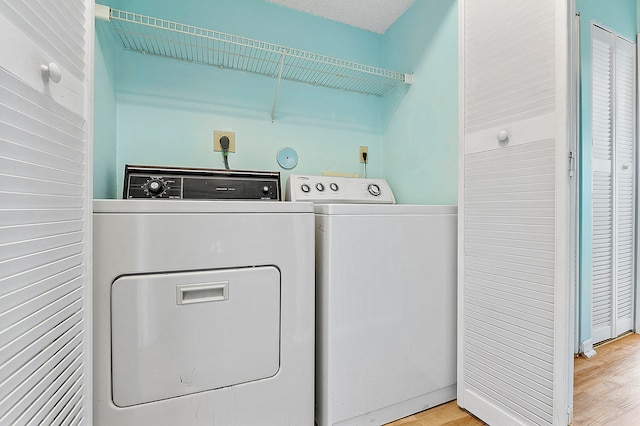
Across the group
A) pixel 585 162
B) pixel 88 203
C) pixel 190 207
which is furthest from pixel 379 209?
pixel 585 162

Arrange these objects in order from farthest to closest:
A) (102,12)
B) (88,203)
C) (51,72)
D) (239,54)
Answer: (239,54) < (102,12) < (88,203) < (51,72)

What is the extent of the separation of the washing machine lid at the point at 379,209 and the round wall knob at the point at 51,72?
841mm

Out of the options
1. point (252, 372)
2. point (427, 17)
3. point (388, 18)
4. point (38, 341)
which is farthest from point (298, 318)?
point (388, 18)

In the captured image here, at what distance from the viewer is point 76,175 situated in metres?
0.76

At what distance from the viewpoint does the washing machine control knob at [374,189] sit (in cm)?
190

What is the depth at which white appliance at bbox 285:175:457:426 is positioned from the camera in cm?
116

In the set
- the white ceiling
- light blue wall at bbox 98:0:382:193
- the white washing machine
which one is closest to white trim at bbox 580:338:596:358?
light blue wall at bbox 98:0:382:193

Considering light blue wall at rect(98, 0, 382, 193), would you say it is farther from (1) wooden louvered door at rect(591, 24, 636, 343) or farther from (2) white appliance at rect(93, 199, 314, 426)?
(1) wooden louvered door at rect(591, 24, 636, 343)

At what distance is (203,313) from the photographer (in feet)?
3.37

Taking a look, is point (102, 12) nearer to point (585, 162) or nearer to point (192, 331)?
point (192, 331)

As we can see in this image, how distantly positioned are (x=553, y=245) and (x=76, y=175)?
1477mm

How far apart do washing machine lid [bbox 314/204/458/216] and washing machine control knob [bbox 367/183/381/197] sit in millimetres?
567

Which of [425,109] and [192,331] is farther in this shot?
[425,109]

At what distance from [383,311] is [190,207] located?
87 centimetres
